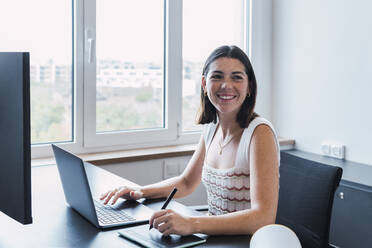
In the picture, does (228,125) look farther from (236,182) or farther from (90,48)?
(90,48)

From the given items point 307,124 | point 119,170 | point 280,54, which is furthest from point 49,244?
point 280,54

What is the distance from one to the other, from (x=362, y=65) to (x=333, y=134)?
18.6 inches

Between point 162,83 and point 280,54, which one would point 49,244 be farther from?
point 280,54

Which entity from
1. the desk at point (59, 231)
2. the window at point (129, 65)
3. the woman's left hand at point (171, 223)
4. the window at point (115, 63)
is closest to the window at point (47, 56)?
the window at point (115, 63)

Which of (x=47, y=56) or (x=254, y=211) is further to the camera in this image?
(x=47, y=56)

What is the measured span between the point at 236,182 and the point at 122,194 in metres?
0.40

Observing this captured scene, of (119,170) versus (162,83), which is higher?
(162,83)

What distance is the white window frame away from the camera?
2.66 metres

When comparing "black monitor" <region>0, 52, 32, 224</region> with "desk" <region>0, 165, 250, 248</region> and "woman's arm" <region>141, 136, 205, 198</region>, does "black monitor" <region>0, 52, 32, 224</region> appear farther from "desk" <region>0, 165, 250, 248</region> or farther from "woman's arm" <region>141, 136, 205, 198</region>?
"woman's arm" <region>141, 136, 205, 198</region>

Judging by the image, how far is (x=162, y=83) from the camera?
9.91 feet

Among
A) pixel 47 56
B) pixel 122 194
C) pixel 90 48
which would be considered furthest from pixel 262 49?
pixel 122 194

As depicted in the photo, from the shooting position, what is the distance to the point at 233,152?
1.68 m

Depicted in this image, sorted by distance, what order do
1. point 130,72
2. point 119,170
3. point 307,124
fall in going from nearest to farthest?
point 119,170, point 130,72, point 307,124

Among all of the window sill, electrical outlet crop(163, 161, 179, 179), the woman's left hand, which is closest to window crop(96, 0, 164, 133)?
the window sill
